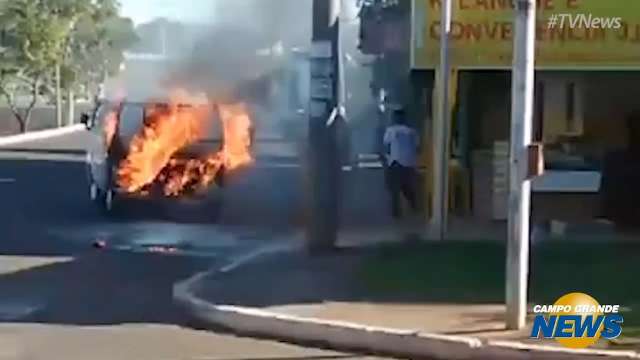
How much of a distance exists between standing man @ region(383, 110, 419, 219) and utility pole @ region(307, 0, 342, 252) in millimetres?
3537

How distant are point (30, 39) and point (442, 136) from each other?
3641cm

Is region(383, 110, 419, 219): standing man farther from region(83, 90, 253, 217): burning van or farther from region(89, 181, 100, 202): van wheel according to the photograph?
region(89, 181, 100, 202): van wheel

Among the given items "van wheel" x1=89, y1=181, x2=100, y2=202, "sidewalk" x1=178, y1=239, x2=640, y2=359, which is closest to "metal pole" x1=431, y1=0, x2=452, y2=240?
"sidewalk" x1=178, y1=239, x2=640, y2=359

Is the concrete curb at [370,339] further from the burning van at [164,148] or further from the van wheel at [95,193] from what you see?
the van wheel at [95,193]

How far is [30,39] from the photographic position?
49.3 m

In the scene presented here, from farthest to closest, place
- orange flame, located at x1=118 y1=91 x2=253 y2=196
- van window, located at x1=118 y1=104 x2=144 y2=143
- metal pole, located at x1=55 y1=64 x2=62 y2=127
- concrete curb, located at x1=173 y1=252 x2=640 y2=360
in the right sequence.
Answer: metal pole, located at x1=55 y1=64 x2=62 y2=127, van window, located at x1=118 y1=104 x2=144 y2=143, orange flame, located at x1=118 y1=91 x2=253 y2=196, concrete curb, located at x1=173 y1=252 x2=640 y2=360

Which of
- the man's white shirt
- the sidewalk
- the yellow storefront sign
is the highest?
the yellow storefront sign

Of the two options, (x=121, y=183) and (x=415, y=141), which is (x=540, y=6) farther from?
(x=121, y=183)

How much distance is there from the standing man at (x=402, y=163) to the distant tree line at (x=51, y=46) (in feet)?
88.2

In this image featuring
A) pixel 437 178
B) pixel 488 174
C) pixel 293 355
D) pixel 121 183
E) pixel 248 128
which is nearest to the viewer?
pixel 293 355

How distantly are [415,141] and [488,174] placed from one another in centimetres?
149

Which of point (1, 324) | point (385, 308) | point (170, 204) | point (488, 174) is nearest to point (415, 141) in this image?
point (488, 174)

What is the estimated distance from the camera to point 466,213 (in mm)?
16500

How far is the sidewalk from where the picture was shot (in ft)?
30.6
